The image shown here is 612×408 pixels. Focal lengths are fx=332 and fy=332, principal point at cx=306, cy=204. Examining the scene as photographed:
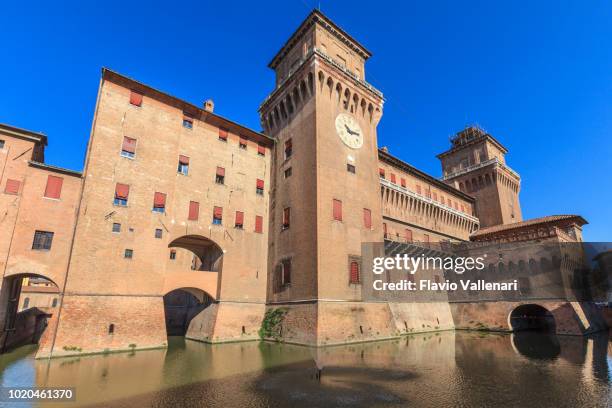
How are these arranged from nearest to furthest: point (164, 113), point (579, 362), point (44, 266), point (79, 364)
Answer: point (79, 364)
point (579, 362)
point (44, 266)
point (164, 113)

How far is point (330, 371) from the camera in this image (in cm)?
1481

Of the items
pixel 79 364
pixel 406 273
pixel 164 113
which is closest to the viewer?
pixel 79 364

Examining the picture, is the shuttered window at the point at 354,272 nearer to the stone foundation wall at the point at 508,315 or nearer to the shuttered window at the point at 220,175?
the shuttered window at the point at 220,175

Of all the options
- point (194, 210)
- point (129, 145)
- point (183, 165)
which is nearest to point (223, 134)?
point (183, 165)

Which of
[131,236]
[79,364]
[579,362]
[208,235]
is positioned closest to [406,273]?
[579,362]

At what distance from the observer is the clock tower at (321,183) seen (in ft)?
78.2

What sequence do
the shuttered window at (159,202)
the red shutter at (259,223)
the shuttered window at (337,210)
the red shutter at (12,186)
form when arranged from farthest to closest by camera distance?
the red shutter at (259,223) → the shuttered window at (337,210) → the shuttered window at (159,202) → the red shutter at (12,186)

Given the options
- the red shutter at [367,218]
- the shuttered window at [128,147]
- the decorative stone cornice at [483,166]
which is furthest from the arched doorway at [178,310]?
the decorative stone cornice at [483,166]

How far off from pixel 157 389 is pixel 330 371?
7098mm

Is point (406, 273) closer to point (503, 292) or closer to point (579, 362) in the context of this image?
point (503, 292)

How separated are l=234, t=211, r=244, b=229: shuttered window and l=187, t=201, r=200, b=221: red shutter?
3243 mm

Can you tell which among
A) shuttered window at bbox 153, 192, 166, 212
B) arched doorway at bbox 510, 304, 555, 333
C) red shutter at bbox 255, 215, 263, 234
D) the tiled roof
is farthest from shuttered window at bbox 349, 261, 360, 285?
the tiled roof

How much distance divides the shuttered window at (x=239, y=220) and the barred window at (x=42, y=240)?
11.9 m

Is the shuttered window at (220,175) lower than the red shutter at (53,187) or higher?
higher
